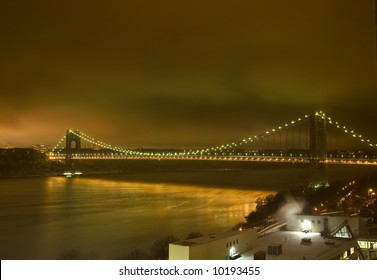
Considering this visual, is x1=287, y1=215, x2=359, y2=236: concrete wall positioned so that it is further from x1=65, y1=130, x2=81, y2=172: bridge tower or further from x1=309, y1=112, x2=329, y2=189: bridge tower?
x1=65, y1=130, x2=81, y2=172: bridge tower

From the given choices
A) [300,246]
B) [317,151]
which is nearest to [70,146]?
[317,151]

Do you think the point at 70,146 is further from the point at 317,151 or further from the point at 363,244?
the point at 363,244

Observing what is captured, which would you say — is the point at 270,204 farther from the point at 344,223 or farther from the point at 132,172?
the point at 132,172

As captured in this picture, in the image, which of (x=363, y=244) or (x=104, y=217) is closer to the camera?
(x=363, y=244)

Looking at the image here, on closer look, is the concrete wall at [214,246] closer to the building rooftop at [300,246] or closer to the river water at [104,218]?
the building rooftop at [300,246]

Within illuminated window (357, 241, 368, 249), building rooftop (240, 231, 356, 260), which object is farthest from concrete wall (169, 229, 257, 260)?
illuminated window (357, 241, 368, 249)

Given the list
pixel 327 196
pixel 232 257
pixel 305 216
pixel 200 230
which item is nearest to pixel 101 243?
pixel 200 230
